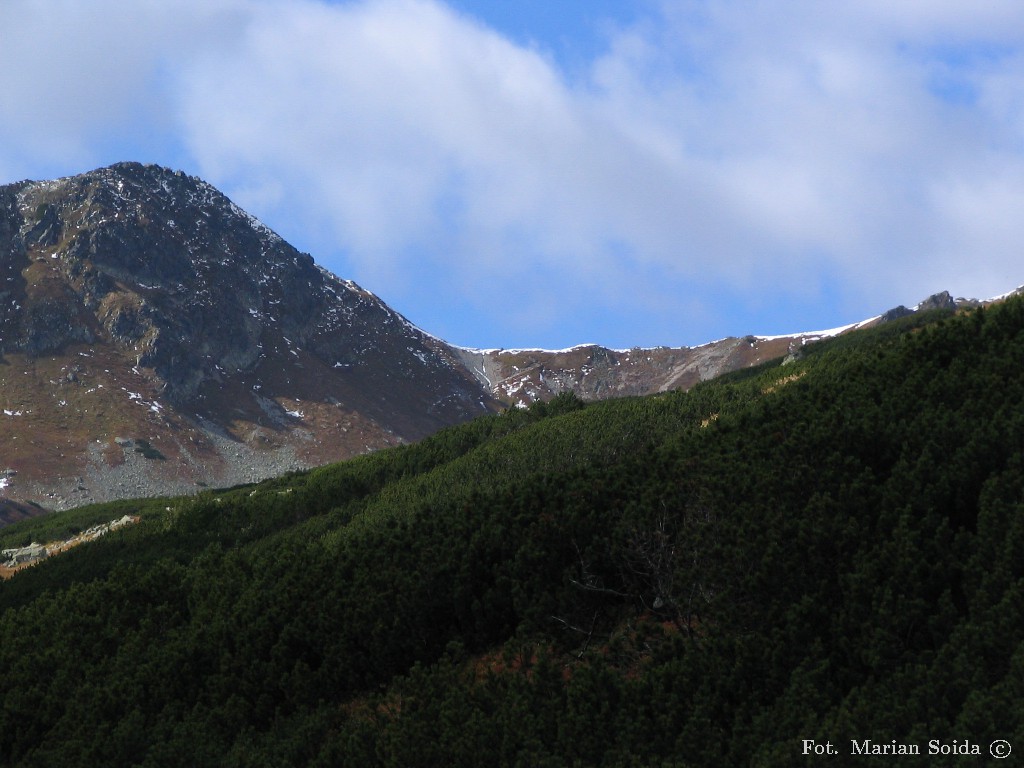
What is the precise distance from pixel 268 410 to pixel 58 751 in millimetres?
179472

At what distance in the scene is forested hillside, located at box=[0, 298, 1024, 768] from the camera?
1160cm

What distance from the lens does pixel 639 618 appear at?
1600 centimetres

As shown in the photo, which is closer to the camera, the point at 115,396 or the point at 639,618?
the point at 639,618

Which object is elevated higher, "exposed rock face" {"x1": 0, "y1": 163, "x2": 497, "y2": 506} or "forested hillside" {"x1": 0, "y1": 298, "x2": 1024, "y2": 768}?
"exposed rock face" {"x1": 0, "y1": 163, "x2": 497, "y2": 506}

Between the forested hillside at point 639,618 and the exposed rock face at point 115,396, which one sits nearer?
the forested hillside at point 639,618

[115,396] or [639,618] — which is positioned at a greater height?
[115,396]

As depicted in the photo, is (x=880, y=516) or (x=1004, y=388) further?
(x=1004, y=388)

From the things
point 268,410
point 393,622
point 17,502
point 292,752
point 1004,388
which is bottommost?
point 292,752

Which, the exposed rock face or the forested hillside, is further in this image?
the exposed rock face

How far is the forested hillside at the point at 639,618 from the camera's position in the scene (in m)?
11.6

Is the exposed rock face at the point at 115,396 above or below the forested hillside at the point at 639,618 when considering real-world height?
above

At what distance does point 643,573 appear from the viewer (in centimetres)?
1543

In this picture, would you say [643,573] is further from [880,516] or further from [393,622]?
[393,622]

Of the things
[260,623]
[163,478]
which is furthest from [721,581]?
[163,478]
